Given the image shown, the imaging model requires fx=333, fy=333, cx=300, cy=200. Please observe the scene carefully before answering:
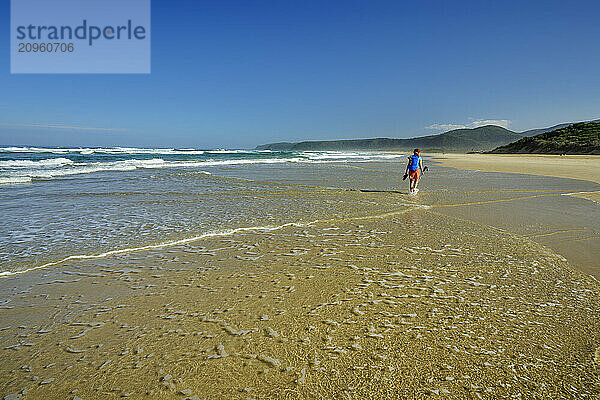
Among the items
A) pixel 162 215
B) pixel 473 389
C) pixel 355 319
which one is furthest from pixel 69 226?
pixel 473 389

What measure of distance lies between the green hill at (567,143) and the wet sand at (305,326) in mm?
56518

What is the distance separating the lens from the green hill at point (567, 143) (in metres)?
48.4

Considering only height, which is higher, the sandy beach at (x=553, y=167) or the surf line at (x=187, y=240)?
the sandy beach at (x=553, y=167)

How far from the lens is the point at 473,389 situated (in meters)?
2.23

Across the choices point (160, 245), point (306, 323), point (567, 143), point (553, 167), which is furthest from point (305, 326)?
point (567, 143)

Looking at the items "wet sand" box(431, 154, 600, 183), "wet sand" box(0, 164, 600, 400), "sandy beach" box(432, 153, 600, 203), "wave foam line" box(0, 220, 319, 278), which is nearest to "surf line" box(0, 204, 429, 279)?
"wave foam line" box(0, 220, 319, 278)

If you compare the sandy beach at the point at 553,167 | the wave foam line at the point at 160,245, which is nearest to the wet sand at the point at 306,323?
the wave foam line at the point at 160,245

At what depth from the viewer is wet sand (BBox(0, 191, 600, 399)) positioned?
230cm

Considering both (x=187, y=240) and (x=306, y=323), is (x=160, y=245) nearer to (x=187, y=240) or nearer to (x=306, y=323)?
(x=187, y=240)

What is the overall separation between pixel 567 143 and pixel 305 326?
216ft

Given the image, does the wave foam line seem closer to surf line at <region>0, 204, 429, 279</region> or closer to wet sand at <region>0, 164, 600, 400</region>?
surf line at <region>0, 204, 429, 279</region>

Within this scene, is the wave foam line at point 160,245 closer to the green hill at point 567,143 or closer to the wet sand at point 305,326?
the wet sand at point 305,326

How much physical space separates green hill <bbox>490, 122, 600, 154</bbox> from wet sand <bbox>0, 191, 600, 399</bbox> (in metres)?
56.5

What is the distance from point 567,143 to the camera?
5262cm
